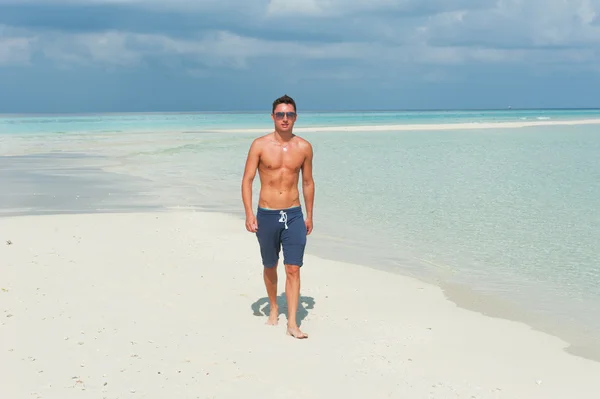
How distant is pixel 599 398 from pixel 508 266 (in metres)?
3.89

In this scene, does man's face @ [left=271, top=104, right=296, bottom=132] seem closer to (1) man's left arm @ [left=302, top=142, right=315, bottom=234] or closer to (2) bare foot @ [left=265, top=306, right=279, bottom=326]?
(1) man's left arm @ [left=302, top=142, right=315, bottom=234]

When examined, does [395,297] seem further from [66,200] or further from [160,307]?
[66,200]

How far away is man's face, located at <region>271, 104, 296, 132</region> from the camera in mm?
5695

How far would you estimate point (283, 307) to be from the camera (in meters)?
6.76

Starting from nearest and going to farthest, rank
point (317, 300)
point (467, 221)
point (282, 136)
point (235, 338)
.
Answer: point (235, 338)
point (282, 136)
point (317, 300)
point (467, 221)

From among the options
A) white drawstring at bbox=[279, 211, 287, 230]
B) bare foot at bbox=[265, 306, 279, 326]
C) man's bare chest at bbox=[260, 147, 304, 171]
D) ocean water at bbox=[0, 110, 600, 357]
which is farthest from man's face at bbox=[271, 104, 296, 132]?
ocean water at bbox=[0, 110, 600, 357]

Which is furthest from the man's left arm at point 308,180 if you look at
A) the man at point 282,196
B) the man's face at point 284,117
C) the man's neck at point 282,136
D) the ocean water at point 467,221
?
the ocean water at point 467,221

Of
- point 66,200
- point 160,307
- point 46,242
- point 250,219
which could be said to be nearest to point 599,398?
point 250,219

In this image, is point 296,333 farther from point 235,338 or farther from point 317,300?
point 317,300

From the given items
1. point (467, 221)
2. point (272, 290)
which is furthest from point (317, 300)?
point (467, 221)

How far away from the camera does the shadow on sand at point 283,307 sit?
6.43m

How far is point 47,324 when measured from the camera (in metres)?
5.75

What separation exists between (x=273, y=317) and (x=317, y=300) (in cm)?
92

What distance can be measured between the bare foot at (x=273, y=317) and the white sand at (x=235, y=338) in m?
0.08
